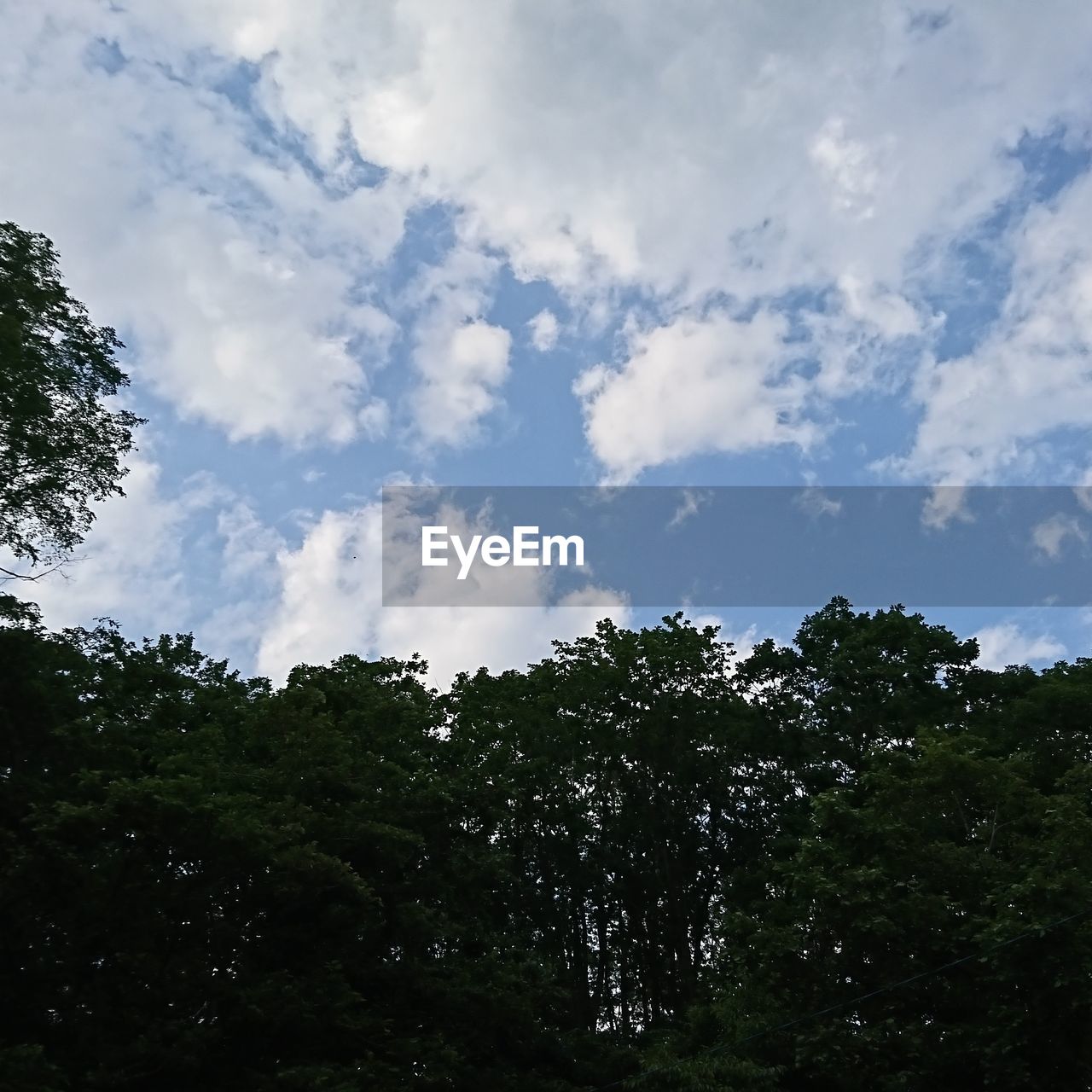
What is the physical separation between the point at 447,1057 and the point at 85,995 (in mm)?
6395

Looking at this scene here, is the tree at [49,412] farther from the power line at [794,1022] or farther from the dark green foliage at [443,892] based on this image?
the power line at [794,1022]

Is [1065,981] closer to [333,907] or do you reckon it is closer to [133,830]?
[333,907]

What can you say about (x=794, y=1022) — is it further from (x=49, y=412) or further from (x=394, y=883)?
(x=49, y=412)

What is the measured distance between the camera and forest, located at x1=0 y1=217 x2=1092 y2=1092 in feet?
54.2

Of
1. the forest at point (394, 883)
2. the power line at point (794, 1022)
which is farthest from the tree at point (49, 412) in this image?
the power line at point (794, 1022)

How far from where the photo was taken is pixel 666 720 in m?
30.4

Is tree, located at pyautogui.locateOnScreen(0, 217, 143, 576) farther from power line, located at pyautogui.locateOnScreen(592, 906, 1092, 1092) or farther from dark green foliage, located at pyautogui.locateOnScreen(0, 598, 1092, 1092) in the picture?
power line, located at pyautogui.locateOnScreen(592, 906, 1092, 1092)

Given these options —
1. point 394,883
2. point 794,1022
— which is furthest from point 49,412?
point 794,1022

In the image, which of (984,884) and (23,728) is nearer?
(23,728)

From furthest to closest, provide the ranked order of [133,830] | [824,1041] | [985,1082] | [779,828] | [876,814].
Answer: [779,828], [876,814], [824,1041], [985,1082], [133,830]

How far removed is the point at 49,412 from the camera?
16328 mm

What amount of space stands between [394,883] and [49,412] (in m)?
11.3

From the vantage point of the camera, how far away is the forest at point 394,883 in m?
16.5

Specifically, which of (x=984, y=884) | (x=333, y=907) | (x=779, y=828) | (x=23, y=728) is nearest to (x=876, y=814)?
(x=984, y=884)
